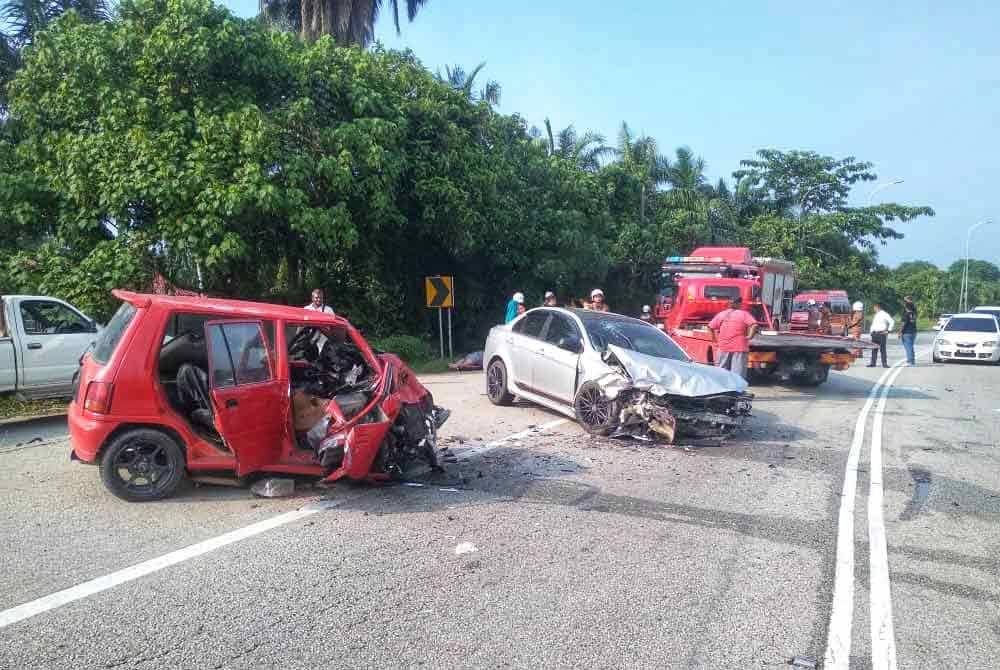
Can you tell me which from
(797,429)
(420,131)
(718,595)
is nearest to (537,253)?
(420,131)

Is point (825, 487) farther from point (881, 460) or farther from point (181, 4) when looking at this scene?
point (181, 4)

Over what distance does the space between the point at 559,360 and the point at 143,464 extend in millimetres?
5412

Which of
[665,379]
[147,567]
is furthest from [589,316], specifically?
[147,567]

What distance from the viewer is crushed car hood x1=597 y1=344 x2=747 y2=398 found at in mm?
8641

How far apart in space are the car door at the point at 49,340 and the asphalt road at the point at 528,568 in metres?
2.45

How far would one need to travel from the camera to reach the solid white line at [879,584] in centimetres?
381

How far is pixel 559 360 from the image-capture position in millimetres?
9984

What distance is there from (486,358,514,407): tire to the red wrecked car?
4.70m

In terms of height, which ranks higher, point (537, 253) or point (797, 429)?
point (537, 253)

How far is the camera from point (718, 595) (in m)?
4.50

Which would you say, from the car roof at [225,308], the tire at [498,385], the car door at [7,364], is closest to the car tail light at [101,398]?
the car roof at [225,308]

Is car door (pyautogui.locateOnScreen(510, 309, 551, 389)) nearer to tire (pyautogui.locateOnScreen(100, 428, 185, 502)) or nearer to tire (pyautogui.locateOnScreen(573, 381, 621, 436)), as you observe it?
tire (pyautogui.locateOnScreen(573, 381, 621, 436))

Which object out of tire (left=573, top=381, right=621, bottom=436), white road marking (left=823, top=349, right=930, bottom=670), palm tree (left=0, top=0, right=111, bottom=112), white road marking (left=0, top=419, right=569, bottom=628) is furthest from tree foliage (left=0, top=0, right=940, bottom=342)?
white road marking (left=823, top=349, right=930, bottom=670)

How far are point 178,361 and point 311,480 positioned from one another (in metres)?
1.52
